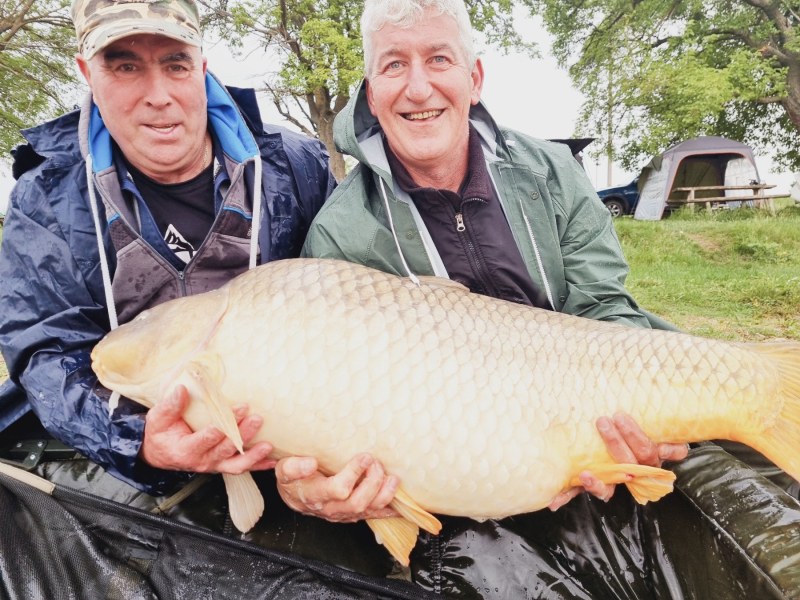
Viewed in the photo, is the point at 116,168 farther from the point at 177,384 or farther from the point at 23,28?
the point at 23,28

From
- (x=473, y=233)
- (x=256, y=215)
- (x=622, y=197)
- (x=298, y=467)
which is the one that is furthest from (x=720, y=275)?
(x=622, y=197)

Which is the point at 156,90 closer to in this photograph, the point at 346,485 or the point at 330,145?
the point at 346,485

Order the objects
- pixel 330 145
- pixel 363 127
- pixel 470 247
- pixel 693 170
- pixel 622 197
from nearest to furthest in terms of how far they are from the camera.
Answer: pixel 470 247
pixel 363 127
pixel 330 145
pixel 693 170
pixel 622 197

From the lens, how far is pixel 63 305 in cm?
137

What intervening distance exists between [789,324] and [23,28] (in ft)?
35.7

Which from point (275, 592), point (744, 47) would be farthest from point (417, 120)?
point (744, 47)

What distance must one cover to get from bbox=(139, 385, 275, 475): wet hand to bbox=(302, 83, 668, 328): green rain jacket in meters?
0.59

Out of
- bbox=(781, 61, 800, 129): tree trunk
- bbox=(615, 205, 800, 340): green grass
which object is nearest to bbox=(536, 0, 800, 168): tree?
bbox=(781, 61, 800, 129): tree trunk

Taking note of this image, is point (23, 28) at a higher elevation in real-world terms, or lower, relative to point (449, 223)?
higher

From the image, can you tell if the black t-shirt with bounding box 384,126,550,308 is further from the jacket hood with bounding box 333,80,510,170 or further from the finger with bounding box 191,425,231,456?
the finger with bounding box 191,425,231,456

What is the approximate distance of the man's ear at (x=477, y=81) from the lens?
64.7 inches

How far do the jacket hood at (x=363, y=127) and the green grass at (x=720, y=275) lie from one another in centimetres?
248

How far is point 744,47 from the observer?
11.8 meters

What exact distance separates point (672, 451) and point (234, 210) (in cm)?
118
